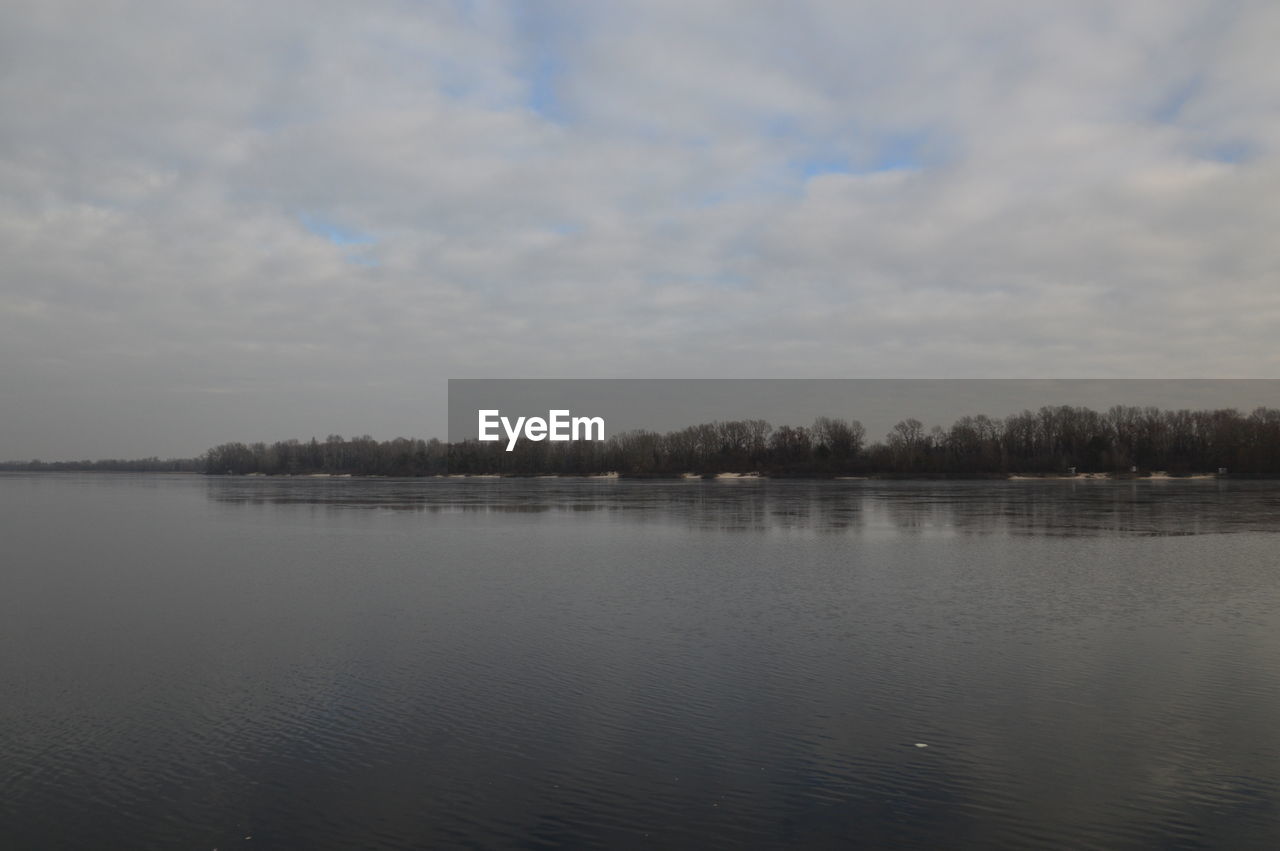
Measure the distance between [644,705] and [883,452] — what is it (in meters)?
111

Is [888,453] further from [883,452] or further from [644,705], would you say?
[644,705]

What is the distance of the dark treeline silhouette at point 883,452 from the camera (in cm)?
9938

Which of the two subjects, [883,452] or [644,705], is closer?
[644,705]

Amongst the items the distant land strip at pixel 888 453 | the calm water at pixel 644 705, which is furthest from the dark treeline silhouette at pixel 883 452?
the calm water at pixel 644 705

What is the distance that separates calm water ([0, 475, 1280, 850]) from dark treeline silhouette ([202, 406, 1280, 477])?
9223 cm

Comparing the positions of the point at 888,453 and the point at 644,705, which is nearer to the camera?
the point at 644,705

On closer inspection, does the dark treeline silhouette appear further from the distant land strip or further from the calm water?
the calm water

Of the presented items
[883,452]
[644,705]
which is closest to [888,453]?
[883,452]

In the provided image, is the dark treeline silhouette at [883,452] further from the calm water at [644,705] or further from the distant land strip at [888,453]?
the calm water at [644,705]

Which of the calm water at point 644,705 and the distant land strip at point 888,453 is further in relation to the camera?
the distant land strip at point 888,453

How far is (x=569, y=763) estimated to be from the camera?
270 inches

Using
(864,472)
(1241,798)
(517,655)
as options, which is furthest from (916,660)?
(864,472)

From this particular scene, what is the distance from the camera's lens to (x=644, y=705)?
27.7 ft

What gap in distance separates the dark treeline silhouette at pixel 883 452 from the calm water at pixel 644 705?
92225mm
